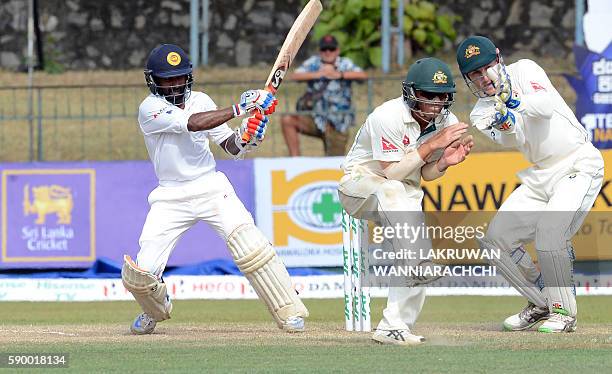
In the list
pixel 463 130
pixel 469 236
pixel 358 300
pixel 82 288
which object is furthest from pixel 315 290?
pixel 463 130

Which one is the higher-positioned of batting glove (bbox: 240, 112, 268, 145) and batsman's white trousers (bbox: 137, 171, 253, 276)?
batting glove (bbox: 240, 112, 268, 145)

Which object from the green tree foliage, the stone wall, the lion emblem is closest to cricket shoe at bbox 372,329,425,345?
the lion emblem

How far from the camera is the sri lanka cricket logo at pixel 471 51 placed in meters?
8.54

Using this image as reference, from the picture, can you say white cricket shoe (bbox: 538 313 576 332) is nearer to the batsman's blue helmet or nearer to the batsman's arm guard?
the batsman's arm guard

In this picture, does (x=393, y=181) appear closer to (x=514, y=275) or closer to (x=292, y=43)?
(x=514, y=275)

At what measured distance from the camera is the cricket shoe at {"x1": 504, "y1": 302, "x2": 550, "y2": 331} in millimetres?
9016

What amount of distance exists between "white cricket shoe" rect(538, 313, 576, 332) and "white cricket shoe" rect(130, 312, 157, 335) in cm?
234

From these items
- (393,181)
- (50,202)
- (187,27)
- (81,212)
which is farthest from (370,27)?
(393,181)

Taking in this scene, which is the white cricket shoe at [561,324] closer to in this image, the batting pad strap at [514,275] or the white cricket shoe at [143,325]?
the batting pad strap at [514,275]

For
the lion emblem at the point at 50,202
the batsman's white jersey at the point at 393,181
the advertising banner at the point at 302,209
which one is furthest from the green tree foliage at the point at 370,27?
the batsman's white jersey at the point at 393,181

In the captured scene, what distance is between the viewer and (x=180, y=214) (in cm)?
898

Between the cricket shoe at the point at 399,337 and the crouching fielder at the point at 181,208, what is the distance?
98cm

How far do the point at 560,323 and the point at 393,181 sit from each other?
54.6 inches

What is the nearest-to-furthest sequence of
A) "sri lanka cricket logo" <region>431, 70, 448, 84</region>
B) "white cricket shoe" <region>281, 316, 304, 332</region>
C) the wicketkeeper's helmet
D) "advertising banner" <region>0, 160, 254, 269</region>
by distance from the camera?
"sri lanka cricket logo" <region>431, 70, 448, 84</region>, the wicketkeeper's helmet, "white cricket shoe" <region>281, 316, 304, 332</region>, "advertising banner" <region>0, 160, 254, 269</region>
